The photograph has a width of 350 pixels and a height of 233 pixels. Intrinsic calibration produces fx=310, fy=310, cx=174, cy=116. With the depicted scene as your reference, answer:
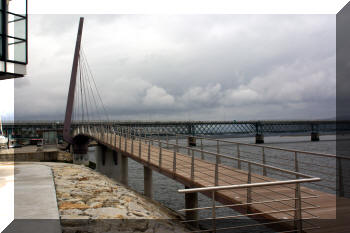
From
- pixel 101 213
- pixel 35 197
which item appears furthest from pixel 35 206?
pixel 101 213

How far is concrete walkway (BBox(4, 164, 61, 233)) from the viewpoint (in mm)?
5758

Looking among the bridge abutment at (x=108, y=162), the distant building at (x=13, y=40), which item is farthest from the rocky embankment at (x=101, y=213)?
the bridge abutment at (x=108, y=162)

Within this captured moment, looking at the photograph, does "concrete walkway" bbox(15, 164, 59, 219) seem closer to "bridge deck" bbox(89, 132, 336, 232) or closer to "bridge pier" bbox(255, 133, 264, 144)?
"bridge deck" bbox(89, 132, 336, 232)

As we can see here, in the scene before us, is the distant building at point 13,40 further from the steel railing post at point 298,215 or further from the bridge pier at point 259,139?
the bridge pier at point 259,139

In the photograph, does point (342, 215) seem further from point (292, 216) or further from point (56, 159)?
point (56, 159)

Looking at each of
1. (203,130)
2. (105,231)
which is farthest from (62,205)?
(203,130)

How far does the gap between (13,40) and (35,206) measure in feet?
29.0

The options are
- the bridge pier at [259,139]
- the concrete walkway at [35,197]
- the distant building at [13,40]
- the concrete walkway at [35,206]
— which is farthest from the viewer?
the bridge pier at [259,139]

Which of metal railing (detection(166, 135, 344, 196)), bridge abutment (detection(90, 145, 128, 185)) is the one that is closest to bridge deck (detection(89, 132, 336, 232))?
metal railing (detection(166, 135, 344, 196))

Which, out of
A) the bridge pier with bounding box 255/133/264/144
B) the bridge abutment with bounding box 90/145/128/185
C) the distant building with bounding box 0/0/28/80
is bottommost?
the bridge pier with bounding box 255/133/264/144

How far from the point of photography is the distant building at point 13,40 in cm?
1284

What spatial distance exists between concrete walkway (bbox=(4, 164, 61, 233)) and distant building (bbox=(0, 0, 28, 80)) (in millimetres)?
4683

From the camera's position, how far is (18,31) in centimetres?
1347

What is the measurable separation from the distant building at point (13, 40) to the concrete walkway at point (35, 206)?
468cm
